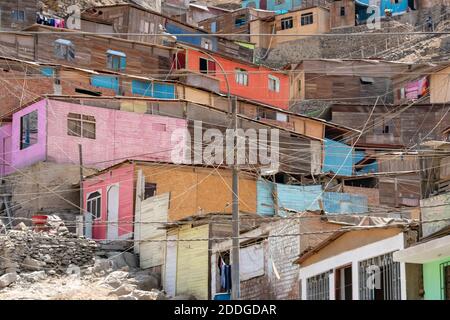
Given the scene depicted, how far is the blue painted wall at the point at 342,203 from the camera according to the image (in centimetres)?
4609

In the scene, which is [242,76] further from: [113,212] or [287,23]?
[113,212]

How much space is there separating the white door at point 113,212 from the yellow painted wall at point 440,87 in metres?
25.1

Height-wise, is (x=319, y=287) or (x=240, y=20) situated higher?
(x=240, y=20)

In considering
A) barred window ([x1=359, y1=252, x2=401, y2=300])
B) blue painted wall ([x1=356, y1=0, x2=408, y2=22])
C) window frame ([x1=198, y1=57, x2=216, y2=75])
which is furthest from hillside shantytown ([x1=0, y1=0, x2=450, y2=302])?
blue painted wall ([x1=356, y1=0, x2=408, y2=22])

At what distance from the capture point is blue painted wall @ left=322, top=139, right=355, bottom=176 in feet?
173

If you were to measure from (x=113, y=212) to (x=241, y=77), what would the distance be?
21.4 m

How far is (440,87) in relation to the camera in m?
61.9

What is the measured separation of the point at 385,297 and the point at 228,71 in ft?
121

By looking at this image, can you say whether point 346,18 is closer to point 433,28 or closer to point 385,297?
point 433,28

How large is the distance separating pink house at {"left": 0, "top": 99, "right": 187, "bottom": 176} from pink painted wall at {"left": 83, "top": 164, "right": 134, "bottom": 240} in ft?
9.66

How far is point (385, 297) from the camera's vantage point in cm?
2473

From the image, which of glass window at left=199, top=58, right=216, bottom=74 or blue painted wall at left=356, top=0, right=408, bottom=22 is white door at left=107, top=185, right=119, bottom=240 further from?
blue painted wall at left=356, top=0, right=408, bottom=22

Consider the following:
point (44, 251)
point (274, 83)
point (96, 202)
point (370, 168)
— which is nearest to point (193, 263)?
point (44, 251)

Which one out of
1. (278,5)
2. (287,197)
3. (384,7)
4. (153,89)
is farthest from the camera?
(278,5)
